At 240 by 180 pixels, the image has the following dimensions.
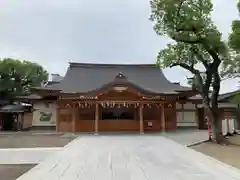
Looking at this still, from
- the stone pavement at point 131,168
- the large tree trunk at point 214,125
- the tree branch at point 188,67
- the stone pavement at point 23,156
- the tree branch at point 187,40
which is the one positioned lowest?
the stone pavement at point 23,156

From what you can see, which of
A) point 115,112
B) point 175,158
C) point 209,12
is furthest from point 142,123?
point 175,158

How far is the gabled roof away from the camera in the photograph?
85.6ft

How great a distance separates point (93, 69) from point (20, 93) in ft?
35.2

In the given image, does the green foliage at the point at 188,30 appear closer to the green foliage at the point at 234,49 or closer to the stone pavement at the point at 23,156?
the green foliage at the point at 234,49

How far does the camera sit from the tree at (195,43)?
13.8m

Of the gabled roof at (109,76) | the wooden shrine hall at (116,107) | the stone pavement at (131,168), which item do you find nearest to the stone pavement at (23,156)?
the stone pavement at (131,168)

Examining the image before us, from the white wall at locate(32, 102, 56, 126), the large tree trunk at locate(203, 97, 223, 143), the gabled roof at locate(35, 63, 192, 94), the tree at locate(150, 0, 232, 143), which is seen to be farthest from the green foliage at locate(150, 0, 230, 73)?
the white wall at locate(32, 102, 56, 126)

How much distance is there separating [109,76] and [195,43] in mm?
14598

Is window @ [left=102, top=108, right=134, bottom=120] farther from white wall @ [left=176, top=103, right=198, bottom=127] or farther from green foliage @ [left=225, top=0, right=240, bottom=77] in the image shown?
green foliage @ [left=225, top=0, right=240, bottom=77]

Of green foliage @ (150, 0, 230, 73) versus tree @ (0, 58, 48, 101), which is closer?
→ green foliage @ (150, 0, 230, 73)

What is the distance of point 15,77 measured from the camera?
3544 centimetres

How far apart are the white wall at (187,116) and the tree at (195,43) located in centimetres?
967

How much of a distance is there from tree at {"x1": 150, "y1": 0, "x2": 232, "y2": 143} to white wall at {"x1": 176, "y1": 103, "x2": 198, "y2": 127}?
9.67 meters

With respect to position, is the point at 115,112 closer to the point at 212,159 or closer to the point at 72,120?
the point at 72,120
